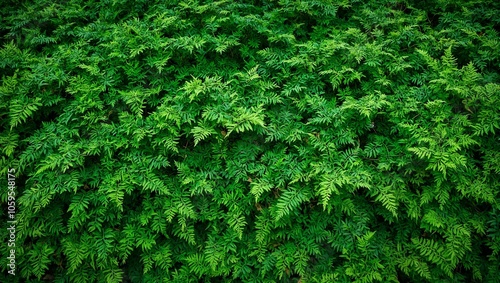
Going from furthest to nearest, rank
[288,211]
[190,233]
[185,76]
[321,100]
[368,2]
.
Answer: [368,2], [185,76], [321,100], [190,233], [288,211]

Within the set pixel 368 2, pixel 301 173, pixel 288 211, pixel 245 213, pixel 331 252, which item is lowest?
pixel 331 252

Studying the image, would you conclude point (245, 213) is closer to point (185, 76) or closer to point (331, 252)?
point (331, 252)

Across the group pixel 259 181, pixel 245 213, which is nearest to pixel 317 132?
pixel 259 181

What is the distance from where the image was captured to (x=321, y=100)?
11.9 ft

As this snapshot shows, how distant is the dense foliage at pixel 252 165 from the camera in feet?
10.9

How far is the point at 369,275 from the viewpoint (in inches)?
127

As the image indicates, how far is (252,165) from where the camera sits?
11.4 ft

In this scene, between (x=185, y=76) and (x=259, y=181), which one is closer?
(x=259, y=181)

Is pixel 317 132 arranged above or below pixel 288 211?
above

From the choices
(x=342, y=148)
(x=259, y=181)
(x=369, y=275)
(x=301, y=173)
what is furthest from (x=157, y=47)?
(x=369, y=275)

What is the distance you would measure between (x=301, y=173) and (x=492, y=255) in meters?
2.31

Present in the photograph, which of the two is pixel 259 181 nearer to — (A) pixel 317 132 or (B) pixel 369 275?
(A) pixel 317 132

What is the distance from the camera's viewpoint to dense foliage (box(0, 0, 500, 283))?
331 centimetres

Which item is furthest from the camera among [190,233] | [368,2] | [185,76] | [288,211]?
[368,2]
